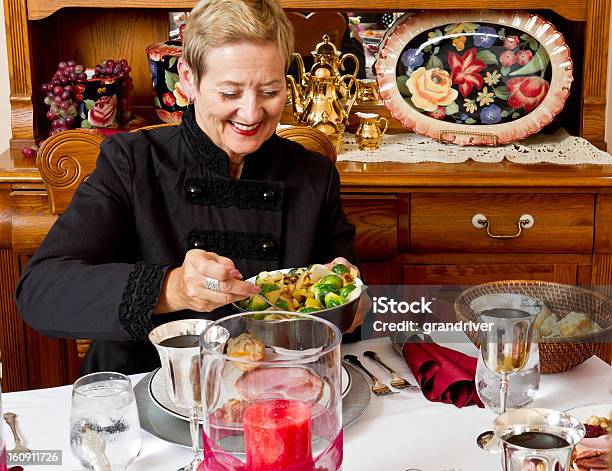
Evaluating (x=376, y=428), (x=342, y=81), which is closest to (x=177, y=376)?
(x=376, y=428)

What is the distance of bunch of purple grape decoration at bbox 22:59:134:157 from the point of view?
2627mm

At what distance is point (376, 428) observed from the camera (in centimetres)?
128

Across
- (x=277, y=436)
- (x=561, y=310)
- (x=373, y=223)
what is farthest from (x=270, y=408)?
(x=373, y=223)

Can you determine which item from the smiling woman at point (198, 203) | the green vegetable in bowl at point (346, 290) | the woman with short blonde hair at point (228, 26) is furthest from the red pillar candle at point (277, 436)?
the woman with short blonde hair at point (228, 26)

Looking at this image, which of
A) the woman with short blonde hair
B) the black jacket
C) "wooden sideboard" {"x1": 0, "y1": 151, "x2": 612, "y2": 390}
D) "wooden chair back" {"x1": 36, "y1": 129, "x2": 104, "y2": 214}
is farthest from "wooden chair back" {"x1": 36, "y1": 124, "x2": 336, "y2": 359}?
"wooden sideboard" {"x1": 0, "y1": 151, "x2": 612, "y2": 390}

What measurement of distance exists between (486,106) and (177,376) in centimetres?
192

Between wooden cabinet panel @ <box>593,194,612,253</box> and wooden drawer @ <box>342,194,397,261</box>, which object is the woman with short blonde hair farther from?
wooden cabinet panel @ <box>593,194,612,253</box>

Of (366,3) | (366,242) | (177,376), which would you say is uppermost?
(366,3)

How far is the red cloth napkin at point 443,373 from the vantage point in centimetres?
137

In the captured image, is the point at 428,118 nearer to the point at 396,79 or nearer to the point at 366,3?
the point at 396,79

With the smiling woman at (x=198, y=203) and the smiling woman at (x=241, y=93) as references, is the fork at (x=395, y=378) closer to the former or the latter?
the smiling woman at (x=198, y=203)

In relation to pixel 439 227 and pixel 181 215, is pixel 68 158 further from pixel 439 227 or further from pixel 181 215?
pixel 439 227

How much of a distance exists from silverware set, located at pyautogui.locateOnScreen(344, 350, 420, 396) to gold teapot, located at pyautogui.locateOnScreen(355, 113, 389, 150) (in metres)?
1.26

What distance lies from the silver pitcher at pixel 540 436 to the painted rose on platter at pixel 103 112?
1882mm
